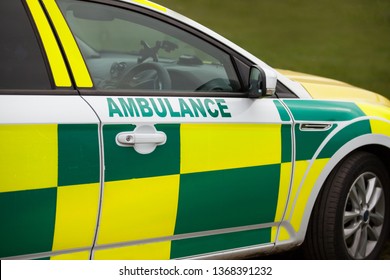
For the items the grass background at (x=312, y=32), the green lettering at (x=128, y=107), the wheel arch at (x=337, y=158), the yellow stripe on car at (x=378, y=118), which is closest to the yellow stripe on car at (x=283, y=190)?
the wheel arch at (x=337, y=158)

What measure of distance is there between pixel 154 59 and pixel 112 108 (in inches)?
23.5

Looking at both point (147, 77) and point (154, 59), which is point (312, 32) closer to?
point (154, 59)

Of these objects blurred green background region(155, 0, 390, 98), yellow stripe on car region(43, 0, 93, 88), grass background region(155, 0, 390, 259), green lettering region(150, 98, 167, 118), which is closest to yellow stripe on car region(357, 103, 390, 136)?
green lettering region(150, 98, 167, 118)

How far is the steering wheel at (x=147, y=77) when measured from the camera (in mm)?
3154

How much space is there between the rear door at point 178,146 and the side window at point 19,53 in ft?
0.57

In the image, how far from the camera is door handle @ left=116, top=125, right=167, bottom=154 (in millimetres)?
2888

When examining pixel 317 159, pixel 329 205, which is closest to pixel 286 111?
pixel 317 159

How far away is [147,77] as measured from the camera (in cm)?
327

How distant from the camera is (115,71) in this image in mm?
3230

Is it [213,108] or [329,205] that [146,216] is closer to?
[213,108]

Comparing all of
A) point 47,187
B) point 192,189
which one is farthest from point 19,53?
point 192,189

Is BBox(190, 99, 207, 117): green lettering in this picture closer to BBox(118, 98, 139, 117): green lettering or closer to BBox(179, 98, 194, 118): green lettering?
BBox(179, 98, 194, 118): green lettering

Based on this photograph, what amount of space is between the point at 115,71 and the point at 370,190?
54.7 inches

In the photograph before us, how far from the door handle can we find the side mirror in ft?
1.68
